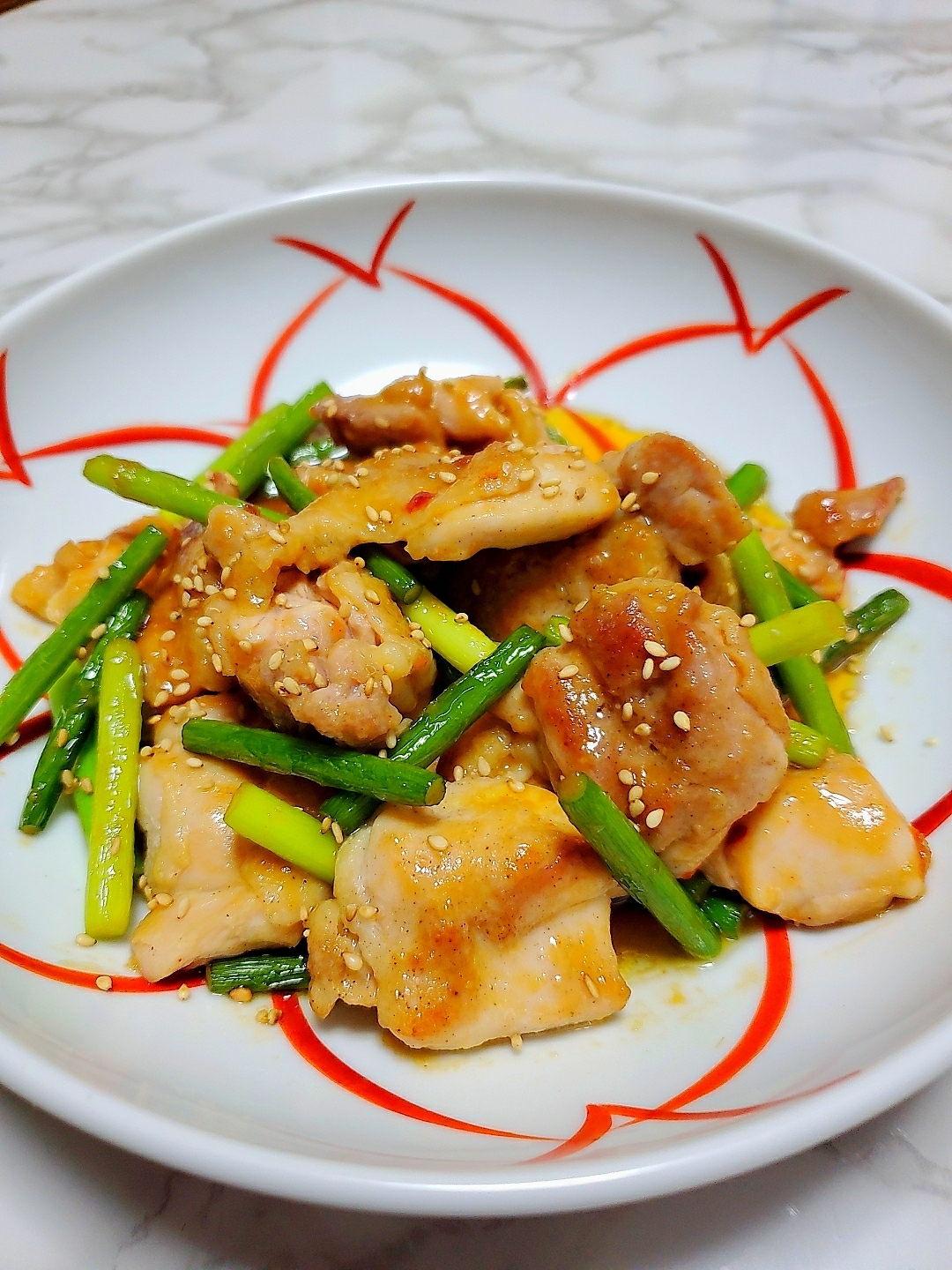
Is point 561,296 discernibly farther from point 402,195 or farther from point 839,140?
point 839,140

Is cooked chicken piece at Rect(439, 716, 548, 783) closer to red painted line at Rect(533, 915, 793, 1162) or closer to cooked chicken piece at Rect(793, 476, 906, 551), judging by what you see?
red painted line at Rect(533, 915, 793, 1162)

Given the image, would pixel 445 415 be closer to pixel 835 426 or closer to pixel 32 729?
pixel 835 426

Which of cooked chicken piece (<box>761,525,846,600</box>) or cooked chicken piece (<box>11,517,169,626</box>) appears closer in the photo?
cooked chicken piece (<box>11,517,169,626</box>)

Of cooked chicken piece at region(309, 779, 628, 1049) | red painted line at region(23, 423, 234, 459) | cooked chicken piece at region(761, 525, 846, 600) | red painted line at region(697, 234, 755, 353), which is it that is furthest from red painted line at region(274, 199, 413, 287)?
cooked chicken piece at region(309, 779, 628, 1049)

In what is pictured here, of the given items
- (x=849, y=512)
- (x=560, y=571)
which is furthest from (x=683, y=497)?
(x=849, y=512)

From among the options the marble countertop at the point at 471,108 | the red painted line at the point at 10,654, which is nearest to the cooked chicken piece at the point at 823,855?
the red painted line at the point at 10,654

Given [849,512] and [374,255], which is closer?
[849,512]
